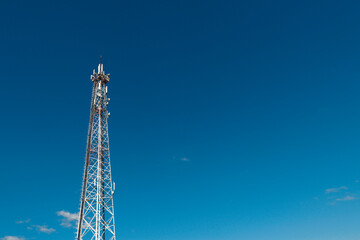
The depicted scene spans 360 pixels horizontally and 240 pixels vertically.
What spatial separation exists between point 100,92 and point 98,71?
3.90 m

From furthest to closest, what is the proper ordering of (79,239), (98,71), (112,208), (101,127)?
(98,71), (101,127), (112,208), (79,239)

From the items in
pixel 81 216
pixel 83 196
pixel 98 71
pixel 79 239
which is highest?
pixel 98 71

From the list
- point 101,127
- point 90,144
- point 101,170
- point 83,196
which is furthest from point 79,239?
point 101,127

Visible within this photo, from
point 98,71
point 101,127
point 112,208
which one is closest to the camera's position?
point 112,208

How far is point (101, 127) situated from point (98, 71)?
10.0m

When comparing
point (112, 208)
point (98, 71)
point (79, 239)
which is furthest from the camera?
point (98, 71)

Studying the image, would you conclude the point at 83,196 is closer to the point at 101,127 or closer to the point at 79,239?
the point at 79,239

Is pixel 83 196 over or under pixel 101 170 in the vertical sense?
under

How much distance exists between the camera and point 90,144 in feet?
139

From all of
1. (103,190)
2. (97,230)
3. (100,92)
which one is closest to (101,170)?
(103,190)

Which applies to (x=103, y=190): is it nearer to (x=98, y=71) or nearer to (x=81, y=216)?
(x=81, y=216)

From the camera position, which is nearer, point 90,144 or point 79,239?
point 79,239

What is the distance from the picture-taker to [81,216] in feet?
126

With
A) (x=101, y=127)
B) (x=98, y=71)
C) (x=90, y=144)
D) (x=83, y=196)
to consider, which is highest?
(x=98, y=71)
